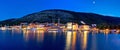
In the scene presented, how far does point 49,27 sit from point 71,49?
135m

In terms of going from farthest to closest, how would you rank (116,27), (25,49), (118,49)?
1. (116,27)
2. (118,49)
3. (25,49)

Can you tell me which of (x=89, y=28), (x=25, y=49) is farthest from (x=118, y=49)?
(x=89, y=28)

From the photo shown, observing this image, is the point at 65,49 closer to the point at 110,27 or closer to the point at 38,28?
the point at 110,27

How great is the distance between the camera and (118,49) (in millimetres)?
43219

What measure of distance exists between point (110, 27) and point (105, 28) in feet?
11.5

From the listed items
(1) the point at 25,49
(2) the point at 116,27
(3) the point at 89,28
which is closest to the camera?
(1) the point at 25,49

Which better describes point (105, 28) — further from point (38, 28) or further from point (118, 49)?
point (118, 49)

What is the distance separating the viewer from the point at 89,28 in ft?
616

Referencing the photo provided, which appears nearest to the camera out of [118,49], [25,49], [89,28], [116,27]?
[25,49]

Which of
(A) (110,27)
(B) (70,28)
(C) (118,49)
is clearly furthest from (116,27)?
(C) (118,49)

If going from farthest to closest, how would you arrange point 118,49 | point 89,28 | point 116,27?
1. point 89,28
2. point 116,27
3. point 118,49

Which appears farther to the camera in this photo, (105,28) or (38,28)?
(38,28)

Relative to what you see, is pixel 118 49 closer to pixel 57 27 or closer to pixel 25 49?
pixel 25 49

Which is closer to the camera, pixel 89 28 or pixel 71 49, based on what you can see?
pixel 71 49
